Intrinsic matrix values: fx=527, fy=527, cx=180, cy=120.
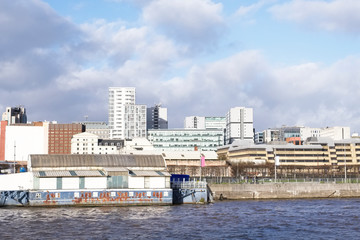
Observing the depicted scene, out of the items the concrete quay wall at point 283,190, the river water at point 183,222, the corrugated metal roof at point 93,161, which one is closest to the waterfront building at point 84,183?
the corrugated metal roof at point 93,161

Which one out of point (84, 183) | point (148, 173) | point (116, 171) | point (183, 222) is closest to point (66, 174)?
point (84, 183)

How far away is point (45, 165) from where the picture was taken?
317 feet

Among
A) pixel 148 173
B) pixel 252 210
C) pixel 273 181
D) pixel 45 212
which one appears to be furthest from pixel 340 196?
pixel 45 212

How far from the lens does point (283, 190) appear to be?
124 meters

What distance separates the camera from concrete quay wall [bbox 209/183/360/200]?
120125 mm

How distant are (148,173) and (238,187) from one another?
98.0ft

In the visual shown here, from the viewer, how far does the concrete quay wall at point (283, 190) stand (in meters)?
120

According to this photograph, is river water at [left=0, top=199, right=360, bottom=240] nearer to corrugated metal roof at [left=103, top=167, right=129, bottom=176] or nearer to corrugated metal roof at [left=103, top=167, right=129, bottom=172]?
corrugated metal roof at [left=103, top=167, right=129, bottom=176]

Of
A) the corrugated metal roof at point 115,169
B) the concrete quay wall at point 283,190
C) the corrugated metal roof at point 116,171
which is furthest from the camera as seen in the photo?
the concrete quay wall at point 283,190

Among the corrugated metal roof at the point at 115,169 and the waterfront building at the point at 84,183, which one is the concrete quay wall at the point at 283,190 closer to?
the waterfront building at the point at 84,183

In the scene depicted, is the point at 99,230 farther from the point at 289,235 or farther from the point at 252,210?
the point at 252,210

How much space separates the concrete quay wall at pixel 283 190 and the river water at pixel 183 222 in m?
22.5

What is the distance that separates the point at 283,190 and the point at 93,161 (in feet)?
157

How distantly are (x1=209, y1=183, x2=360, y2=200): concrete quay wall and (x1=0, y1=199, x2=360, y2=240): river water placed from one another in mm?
22469
